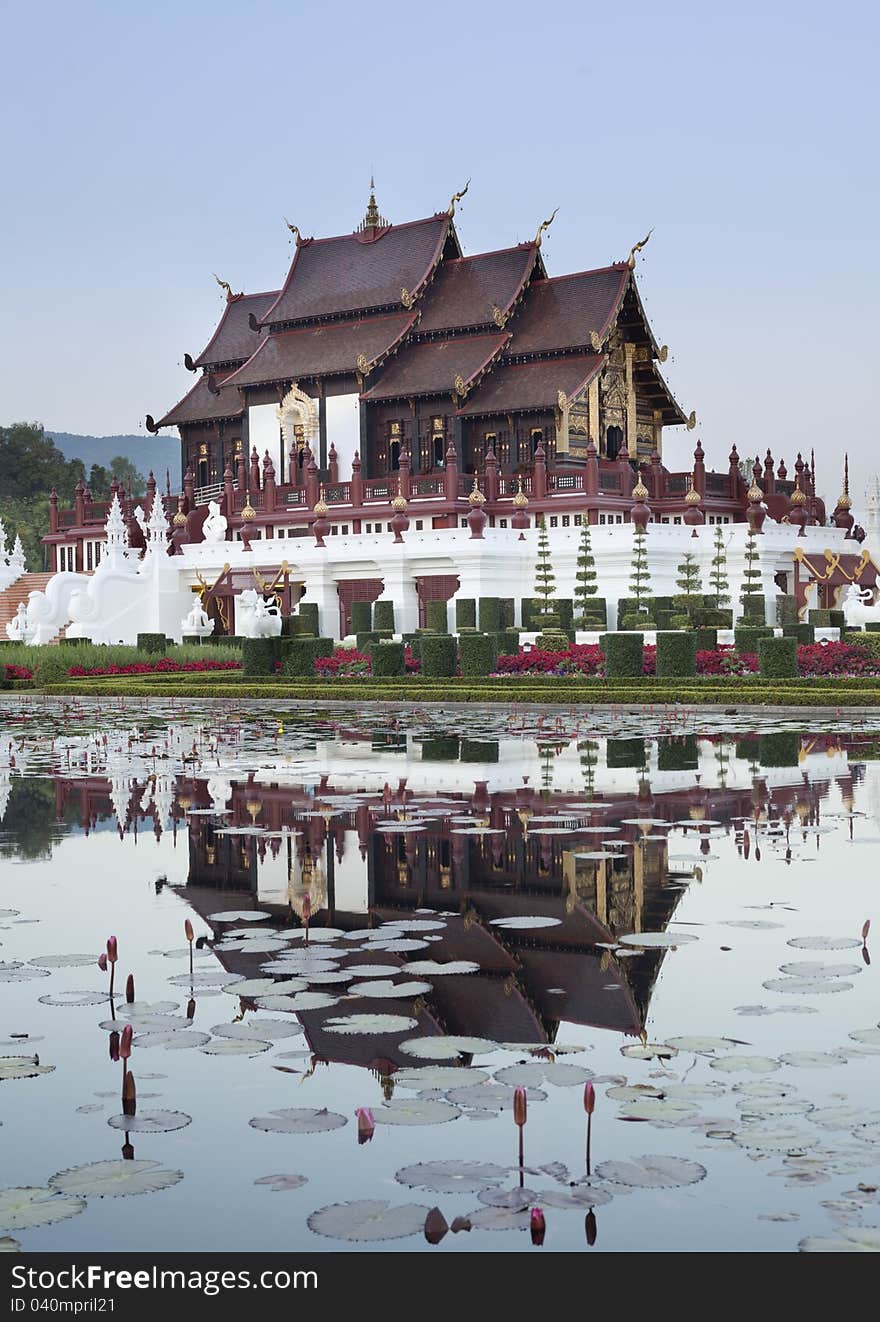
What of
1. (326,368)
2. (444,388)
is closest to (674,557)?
(444,388)

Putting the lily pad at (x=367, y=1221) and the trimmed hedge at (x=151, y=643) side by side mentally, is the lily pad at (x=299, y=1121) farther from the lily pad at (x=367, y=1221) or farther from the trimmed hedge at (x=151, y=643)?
the trimmed hedge at (x=151, y=643)

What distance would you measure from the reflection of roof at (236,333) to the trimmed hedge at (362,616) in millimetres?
18912

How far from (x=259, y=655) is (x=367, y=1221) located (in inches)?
1164

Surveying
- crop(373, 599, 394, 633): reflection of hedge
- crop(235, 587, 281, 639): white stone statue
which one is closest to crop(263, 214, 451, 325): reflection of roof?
crop(373, 599, 394, 633): reflection of hedge

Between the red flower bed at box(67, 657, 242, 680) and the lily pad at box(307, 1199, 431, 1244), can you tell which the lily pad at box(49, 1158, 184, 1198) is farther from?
the red flower bed at box(67, 657, 242, 680)

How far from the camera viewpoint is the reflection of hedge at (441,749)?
59.1 ft

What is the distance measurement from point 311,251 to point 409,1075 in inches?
2097

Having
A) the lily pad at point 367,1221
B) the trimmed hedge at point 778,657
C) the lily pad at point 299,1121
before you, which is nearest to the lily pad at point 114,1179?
the lily pad at point 299,1121

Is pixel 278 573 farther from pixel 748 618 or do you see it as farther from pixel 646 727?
pixel 646 727

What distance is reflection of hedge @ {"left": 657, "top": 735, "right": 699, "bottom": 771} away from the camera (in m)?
16.5

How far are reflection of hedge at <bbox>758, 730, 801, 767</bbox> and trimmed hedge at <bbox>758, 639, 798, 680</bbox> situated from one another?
20.8ft

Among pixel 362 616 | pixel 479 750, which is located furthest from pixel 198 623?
pixel 479 750
